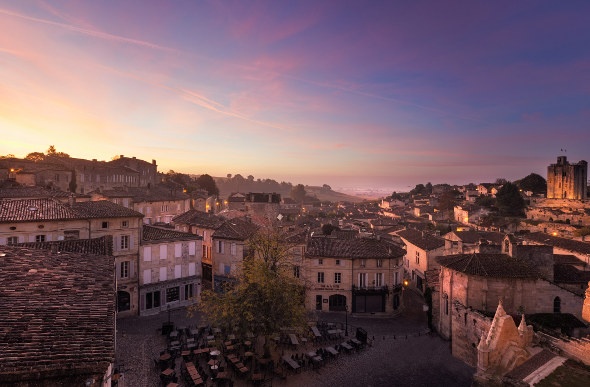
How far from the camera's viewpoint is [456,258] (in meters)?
36.1

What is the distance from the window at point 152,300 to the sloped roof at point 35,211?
11021 millimetres

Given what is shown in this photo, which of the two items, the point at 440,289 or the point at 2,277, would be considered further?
the point at 440,289

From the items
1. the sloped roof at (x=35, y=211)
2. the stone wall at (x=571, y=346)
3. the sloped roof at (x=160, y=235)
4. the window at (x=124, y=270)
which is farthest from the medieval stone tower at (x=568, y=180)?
the sloped roof at (x=35, y=211)

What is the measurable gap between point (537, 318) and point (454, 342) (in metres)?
7.07

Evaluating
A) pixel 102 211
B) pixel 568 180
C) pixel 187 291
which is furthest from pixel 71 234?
pixel 568 180

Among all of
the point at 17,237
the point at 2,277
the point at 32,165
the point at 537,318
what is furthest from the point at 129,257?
the point at 32,165

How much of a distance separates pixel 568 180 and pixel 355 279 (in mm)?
111698

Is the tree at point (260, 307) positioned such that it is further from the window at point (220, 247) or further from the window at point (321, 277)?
the window at point (220, 247)

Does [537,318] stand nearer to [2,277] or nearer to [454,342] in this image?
[454,342]

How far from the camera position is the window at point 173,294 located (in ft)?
134

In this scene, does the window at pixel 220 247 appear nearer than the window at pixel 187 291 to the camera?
No

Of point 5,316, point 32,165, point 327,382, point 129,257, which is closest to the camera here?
point 5,316

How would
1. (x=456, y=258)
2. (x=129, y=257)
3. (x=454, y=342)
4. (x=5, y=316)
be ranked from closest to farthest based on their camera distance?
(x=5, y=316) < (x=454, y=342) < (x=456, y=258) < (x=129, y=257)

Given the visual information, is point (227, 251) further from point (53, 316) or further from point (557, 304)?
point (53, 316)
